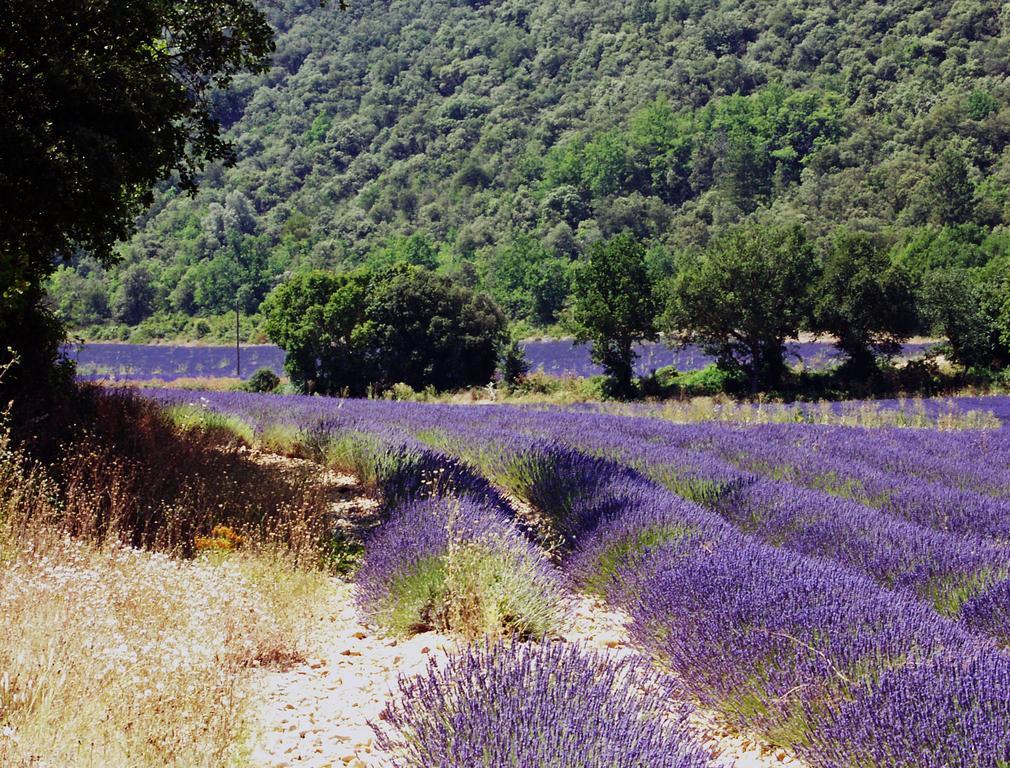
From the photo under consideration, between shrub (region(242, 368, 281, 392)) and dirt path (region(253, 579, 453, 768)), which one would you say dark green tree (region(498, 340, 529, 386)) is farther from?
dirt path (region(253, 579, 453, 768))

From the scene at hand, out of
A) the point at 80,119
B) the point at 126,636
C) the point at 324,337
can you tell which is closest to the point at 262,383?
the point at 324,337

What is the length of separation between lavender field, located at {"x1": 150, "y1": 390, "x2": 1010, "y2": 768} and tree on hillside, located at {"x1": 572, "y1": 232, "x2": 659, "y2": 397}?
22290 millimetres

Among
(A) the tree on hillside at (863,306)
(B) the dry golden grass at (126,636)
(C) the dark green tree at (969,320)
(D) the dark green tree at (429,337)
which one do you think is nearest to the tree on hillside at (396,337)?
(D) the dark green tree at (429,337)

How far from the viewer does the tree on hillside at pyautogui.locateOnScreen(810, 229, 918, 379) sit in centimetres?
2908

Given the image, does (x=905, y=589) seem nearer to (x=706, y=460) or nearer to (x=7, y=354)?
(x=706, y=460)

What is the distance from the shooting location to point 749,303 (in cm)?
2980

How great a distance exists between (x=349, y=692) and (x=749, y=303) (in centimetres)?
2832

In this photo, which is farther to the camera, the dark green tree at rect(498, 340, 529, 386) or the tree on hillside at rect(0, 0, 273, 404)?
the dark green tree at rect(498, 340, 529, 386)

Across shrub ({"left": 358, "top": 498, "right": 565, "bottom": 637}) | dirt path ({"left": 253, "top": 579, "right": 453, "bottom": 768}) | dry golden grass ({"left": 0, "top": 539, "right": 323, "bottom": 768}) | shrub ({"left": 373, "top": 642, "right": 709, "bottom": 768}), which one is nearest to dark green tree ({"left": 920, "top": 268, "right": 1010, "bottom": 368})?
shrub ({"left": 358, "top": 498, "right": 565, "bottom": 637})

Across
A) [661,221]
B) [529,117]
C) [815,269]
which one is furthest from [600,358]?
[529,117]

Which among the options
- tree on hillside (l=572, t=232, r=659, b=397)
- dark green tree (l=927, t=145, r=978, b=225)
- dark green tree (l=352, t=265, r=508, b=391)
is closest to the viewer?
tree on hillside (l=572, t=232, r=659, b=397)

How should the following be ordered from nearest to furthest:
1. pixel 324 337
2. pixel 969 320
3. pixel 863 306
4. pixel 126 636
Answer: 1. pixel 126 636
2. pixel 969 320
3. pixel 863 306
4. pixel 324 337

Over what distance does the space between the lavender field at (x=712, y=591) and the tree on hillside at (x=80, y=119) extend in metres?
3.09

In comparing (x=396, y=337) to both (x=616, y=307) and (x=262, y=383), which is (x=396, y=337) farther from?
(x=616, y=307)
